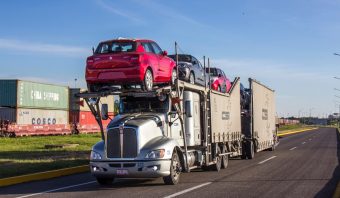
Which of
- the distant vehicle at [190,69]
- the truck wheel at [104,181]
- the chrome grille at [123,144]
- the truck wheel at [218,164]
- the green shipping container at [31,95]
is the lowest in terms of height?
the truck wheel at [104,181]

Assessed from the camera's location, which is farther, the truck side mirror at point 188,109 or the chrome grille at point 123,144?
the truck side mirror at point 188,109

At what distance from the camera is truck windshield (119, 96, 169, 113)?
44.7 feet

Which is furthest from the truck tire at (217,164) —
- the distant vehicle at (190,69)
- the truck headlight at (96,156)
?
the truck headlight at (96,156)

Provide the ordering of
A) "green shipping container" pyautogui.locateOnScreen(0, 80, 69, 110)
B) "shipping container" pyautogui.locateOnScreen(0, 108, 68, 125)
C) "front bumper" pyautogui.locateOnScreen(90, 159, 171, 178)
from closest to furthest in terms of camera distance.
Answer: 1. "front bumper" pyautogui.locateOnScreen(90, 159, 171, 178)
2. "shipping container" pyautogui.locateOnScreen(0, 108, 68, 125)
3. "green shipping container" pyautogui.locateOnScreen(0, 80, 69, 110)

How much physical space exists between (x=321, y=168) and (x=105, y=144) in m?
8.98

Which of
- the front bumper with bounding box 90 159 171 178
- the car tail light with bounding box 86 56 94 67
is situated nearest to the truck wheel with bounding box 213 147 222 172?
the front bumper with bounding box 90 159 171 178

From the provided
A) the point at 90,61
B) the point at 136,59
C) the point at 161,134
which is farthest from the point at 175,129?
the point at 90,61

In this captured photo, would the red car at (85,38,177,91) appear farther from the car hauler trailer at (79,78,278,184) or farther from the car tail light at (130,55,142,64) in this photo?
the car hauler trailer at (79,78,278,184)

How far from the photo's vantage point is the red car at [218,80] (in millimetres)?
20656

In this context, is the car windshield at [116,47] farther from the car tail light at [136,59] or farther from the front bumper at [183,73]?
the front bumper at [183,73]

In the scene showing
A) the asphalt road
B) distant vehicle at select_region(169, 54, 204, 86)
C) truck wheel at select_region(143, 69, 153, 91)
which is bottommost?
the asphalt road

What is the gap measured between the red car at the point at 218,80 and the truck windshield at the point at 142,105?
6.82 m

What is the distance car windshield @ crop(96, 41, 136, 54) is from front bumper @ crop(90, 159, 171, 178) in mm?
3039

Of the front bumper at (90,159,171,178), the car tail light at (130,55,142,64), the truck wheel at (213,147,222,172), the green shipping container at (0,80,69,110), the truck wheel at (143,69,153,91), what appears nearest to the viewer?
the front bumper at (90,159,171,178)
